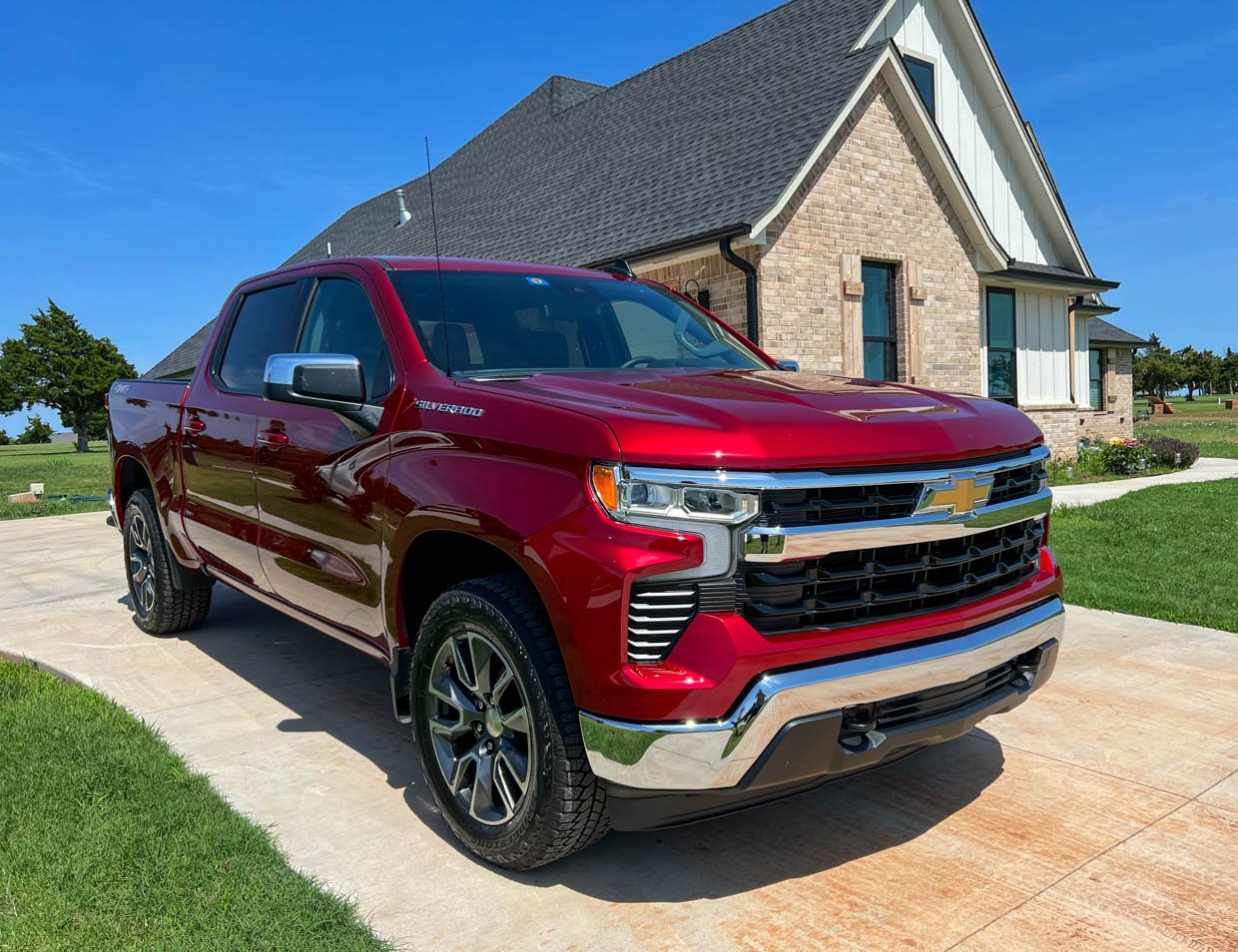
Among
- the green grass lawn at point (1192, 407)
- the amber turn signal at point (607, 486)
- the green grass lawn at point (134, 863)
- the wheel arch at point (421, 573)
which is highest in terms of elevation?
the amber turn signal at point (607, 486)

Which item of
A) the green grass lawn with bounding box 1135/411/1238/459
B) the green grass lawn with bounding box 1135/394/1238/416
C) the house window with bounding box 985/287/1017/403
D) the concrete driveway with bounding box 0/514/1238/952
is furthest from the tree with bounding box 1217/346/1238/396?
the concrete driveway with bounding box 0/514/1238/952

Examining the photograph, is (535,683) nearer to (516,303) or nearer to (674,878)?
(674,878)

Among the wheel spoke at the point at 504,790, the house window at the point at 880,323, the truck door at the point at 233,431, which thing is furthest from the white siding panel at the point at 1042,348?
the wheel spoke at the point at 504,790

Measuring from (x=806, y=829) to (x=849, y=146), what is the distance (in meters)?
11.9

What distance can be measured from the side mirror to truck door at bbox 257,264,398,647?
0.09 metres

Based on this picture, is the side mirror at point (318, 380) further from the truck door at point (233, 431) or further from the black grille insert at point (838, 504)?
the black grille insert at point (838, 504)

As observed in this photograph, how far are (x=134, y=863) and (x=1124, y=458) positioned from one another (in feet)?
57.5

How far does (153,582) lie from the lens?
6004 millimetres

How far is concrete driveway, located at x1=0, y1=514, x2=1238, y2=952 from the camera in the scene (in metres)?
2.75

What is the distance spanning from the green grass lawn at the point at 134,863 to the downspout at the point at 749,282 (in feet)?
31.1

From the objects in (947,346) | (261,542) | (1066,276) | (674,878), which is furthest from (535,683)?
(1066,276)

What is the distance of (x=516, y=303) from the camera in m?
4.06

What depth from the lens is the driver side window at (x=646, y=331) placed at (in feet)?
14.0

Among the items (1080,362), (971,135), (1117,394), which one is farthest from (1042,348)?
(1117,394)
